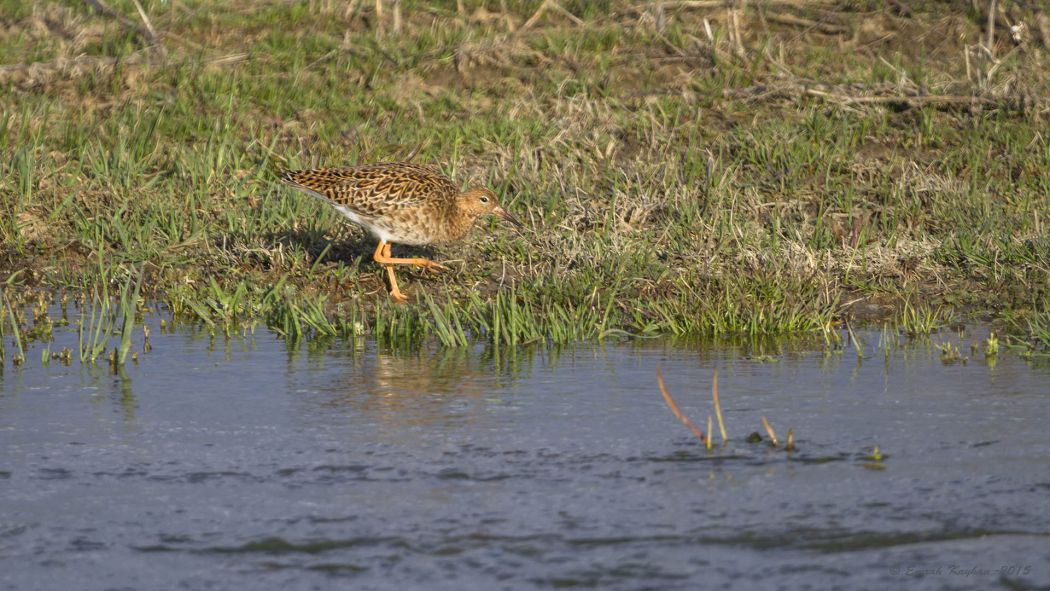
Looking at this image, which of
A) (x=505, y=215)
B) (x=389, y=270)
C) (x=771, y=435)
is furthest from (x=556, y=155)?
(x=771, y=435)

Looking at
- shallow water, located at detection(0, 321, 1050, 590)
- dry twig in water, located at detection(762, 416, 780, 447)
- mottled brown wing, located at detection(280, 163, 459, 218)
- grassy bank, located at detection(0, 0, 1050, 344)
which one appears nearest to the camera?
shallow water, located at detection(0, 321, 1050, 590)

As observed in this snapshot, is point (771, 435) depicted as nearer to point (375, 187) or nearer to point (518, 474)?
point (518, 474)

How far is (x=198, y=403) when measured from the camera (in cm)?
→ 639

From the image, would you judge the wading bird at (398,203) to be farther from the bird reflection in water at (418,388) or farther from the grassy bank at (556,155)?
the bird reflection in water at (418,388)

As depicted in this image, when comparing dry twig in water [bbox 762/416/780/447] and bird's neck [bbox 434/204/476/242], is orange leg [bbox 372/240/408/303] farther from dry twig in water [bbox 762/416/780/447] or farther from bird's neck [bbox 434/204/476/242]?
dry twig in water [bbox 762/416/780/447]

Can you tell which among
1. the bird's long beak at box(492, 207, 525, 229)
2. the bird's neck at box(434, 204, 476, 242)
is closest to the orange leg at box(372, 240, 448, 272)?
the bird's neck at box(434, 204, 476, 242)

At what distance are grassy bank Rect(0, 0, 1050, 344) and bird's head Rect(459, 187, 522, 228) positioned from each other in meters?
0.21

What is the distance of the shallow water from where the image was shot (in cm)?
441

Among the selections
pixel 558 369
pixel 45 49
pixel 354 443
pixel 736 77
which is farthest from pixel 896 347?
pixel 45 49

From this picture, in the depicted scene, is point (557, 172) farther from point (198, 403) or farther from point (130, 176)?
point (198, 403)

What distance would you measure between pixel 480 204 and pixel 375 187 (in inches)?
28.0

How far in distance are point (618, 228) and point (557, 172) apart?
3.03 feet

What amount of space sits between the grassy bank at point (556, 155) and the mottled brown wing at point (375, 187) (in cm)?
47

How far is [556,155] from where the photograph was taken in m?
10.9
